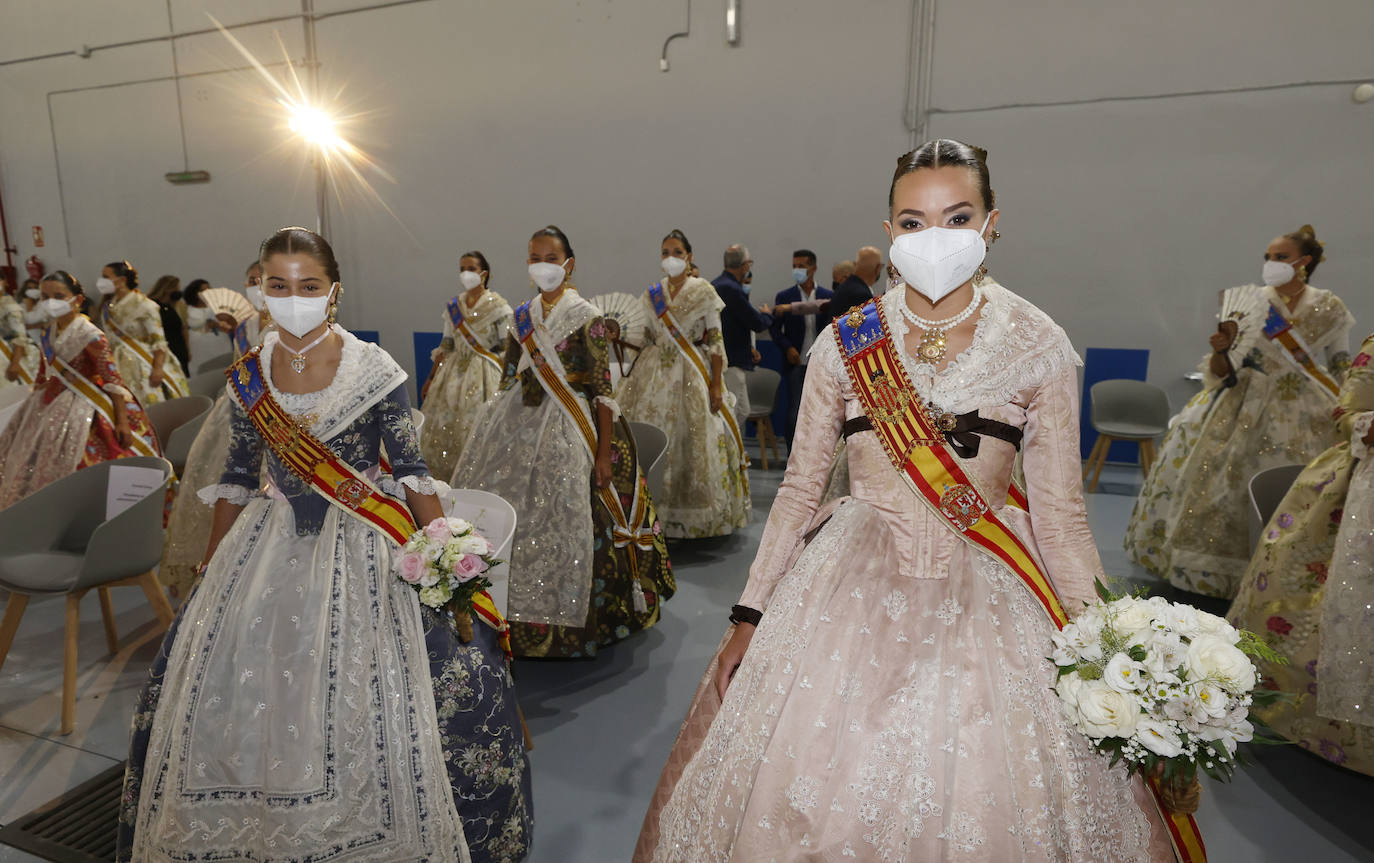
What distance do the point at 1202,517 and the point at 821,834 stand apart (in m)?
3.10

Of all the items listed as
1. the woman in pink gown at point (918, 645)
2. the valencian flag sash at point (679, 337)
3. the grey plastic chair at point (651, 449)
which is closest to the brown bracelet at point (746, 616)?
the woman in pink gown at point (918, 645)

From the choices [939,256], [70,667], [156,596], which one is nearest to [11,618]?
[70,667]

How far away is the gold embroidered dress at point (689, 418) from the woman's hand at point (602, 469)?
4.57 ft

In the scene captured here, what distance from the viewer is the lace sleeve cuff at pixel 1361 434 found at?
231 cm

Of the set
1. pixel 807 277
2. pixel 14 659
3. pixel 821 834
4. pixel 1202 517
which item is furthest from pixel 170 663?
pixel 807 277

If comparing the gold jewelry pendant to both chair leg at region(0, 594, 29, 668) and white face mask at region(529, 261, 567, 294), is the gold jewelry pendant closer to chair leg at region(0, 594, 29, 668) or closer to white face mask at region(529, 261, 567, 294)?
white face mask at region(529, 261, 567, 294)

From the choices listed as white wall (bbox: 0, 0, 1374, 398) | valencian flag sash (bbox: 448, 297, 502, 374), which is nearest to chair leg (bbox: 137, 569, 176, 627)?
valencian flag sash (bbox: 448, 297, 502, 374)

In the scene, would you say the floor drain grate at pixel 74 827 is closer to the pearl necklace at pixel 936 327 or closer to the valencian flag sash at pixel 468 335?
the pearl necklace at pixel 936 327

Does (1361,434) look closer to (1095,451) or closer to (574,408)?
(574,408)

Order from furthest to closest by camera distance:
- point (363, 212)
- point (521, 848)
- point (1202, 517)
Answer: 1. point (363, 212)
2. point (1202, 517)
3. point (521, 848)

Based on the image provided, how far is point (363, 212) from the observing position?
7.73 metres

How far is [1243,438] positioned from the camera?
3.40 m

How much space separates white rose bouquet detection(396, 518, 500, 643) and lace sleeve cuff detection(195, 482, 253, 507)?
44 centimetres

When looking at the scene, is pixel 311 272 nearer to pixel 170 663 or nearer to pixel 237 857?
pixel 170 663
